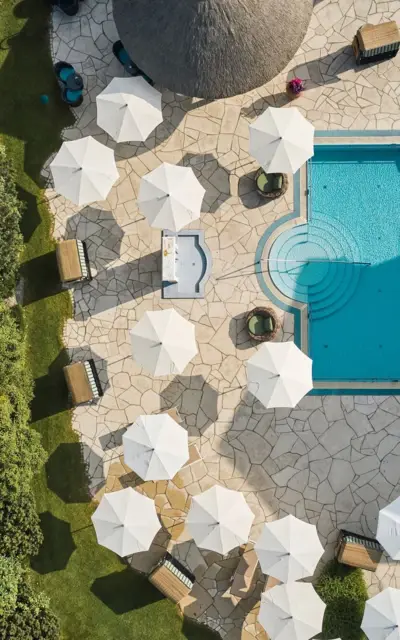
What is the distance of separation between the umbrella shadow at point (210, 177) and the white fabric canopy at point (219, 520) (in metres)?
9.12

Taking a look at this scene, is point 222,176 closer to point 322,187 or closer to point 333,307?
point 322,187

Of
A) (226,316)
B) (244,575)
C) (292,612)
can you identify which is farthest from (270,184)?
(292,612)

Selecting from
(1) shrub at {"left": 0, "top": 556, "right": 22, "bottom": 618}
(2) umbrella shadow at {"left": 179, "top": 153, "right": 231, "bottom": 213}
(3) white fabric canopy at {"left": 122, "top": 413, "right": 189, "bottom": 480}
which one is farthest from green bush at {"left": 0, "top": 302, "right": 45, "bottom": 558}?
(2) umbrella shadow at {"left": 179, "top": 153, "right": 231, "bottom": 213}

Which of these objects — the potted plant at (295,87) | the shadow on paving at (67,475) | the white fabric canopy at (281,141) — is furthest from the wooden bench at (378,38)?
the shadow on paving at (67,475)

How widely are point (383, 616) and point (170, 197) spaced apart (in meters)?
13.7

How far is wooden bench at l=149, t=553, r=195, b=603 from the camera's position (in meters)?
20.6

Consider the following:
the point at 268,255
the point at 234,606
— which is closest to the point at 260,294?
the point at 268,255

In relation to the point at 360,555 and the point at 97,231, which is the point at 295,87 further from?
the point at 360,555

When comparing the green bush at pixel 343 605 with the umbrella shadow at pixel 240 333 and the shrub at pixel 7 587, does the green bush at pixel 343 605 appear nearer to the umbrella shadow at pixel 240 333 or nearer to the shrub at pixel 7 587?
the umbrella shadow at pixel 240 333

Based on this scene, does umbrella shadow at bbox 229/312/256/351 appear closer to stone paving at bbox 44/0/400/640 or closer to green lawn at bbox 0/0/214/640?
stone paving at bbox 44/0/400/640

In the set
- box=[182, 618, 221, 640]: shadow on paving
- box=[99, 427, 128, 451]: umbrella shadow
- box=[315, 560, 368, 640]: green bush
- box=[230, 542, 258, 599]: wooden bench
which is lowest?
box=[182, 618, 221, 640]: shadow on paving

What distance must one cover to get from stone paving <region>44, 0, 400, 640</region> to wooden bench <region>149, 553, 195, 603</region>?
786 millimetres

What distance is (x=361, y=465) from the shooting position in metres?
21.7

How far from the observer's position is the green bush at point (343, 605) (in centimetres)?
2092
